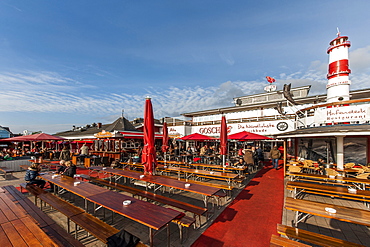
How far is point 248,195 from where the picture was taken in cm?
711

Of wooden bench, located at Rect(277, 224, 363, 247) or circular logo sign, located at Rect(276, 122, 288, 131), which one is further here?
circular logo sign, located at Rect(276, 122, 288, 131)

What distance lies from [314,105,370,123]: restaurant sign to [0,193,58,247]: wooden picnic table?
1160 cm

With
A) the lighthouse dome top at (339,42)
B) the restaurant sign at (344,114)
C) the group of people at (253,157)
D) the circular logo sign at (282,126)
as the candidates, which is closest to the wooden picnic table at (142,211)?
the group of people at (253,157)

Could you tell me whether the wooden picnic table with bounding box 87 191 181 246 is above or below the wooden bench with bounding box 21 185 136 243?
above

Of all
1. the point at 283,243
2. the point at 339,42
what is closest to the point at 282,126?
the point at 339,42

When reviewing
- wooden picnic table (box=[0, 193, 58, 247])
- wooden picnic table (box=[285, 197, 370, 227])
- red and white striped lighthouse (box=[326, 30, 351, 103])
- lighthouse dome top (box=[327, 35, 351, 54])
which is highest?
lighthouse dome top (box=[327, 35, 351, 54])

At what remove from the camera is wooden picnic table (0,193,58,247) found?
2596mm

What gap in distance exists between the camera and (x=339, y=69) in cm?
1037

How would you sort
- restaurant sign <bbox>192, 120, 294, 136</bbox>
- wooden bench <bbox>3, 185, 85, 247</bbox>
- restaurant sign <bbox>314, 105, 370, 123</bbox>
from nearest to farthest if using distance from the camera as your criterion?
1. wooden bench <bbox>3, 185, 85, 247</bbox>
2. restaurant sign <bbox>314, 105, 370, 123</bbox>
3. restaurant sign <bbox>192, 120, 294, 136</bbox>

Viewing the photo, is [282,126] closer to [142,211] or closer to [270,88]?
[270,88]

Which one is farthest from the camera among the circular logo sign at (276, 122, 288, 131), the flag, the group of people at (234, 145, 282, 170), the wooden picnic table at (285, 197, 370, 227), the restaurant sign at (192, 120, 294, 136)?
the flag

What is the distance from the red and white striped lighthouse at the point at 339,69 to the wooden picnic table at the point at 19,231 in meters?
14.5

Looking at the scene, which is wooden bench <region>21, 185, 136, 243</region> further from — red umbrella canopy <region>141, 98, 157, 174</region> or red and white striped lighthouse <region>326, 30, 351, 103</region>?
red and white striped lighthouse <region>326, 30, 351, 103</region>

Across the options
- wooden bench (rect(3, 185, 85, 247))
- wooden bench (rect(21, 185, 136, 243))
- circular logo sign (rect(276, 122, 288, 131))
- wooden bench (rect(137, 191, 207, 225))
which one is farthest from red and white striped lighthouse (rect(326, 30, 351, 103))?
wooden bench (rect(3, 185, 85, 247))
